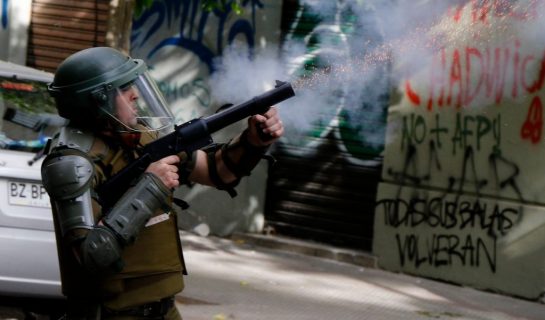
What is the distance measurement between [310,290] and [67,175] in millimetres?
5039

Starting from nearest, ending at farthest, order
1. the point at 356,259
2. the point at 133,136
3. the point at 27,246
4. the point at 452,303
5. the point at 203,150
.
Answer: the point at 133,136
the point at 203,150
the point at 27,246
the point at 452,303
the point at 356,259

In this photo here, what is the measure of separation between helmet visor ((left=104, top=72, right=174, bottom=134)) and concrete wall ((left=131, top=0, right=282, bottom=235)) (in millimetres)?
6309

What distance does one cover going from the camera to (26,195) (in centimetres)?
536

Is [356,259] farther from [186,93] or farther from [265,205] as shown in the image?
[186,93]

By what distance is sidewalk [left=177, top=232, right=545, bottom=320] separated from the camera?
6.98m

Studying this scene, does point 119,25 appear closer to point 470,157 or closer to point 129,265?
point 470,157

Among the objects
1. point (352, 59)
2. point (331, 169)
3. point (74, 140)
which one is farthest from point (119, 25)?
point (74, 140)

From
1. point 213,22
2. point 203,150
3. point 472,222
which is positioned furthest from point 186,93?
point 203,150

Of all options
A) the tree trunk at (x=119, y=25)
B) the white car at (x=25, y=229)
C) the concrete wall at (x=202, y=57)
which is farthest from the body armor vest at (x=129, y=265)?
the concrete wall at (x=202, y=57)

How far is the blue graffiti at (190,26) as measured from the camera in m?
9.80

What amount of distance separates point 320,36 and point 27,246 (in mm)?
4652

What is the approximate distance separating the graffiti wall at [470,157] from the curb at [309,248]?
0.16 meters

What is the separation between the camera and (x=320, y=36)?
9.18 metres

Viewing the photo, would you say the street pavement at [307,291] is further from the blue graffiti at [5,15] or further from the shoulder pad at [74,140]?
the blue graffiti at [5,15]
